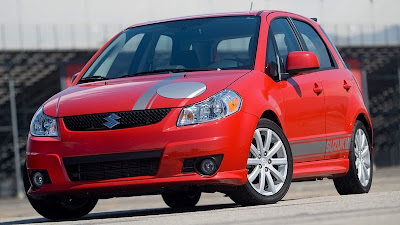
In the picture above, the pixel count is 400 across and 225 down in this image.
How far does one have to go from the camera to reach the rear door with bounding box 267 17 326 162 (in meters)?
8.00

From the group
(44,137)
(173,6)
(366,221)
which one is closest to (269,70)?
(44,137)

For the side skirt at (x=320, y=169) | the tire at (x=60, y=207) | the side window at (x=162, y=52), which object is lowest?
the tire at (x=60, y=207)

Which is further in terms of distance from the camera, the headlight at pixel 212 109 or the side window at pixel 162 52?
the side window at pixel 162 52

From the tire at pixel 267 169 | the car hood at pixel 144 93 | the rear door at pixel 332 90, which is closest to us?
the car hood at pixel 144 93

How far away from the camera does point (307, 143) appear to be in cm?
830

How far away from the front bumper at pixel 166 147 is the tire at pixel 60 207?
1.88ft

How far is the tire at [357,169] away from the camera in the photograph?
357 inches

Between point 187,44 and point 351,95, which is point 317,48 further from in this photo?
point 187,44

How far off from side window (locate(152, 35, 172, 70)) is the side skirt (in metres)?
1.34

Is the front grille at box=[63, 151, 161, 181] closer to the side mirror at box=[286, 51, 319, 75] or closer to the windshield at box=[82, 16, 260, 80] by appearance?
the windshield at box=[82, 16, 260, 80]

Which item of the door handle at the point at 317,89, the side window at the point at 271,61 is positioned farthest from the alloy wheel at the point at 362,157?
the side window at the point at 271,61

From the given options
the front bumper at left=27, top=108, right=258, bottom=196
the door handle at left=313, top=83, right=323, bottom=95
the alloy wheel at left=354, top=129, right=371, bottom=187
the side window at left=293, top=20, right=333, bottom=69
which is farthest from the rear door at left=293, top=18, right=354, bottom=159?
the front bumper at left=27, top=108, right=258, bottom=196

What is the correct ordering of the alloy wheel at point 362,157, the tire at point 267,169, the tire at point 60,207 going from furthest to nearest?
1. the alloy wheel at point 362,157
2. the tire at point 60,207
3. the tire at point 267,169

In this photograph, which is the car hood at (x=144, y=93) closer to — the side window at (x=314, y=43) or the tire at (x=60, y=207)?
the tire at (x=60, y=207)
